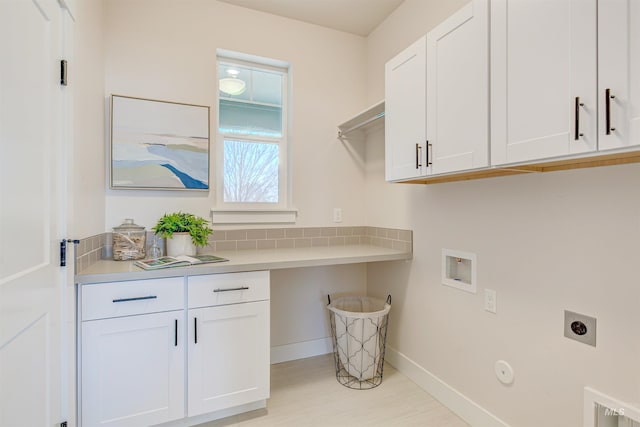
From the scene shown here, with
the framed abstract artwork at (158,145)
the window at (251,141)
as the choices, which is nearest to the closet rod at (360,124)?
the window at (251,141)

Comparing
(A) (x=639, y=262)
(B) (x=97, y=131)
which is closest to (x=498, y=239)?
(A) (x=639, y=262)

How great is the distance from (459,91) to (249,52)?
5.39 feet

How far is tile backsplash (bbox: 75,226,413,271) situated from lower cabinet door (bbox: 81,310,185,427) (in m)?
0.55

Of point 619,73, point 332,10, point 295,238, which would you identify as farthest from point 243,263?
point 332,10

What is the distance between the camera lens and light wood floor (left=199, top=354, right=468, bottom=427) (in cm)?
184

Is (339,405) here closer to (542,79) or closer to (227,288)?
(227,288)

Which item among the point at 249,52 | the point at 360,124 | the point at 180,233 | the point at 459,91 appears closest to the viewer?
the point at 459,91

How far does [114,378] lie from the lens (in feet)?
5.18

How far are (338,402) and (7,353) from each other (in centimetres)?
166

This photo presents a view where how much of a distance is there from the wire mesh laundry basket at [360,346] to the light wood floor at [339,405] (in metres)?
0.08

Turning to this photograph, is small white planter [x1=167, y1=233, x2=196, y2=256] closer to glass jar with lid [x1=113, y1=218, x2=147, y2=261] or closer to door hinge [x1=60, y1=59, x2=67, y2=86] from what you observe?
glass jar with lid [x1=113, y1=218, x2=147, y2=261]

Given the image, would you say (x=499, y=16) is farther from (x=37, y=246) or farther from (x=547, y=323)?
(x=37, y=246)

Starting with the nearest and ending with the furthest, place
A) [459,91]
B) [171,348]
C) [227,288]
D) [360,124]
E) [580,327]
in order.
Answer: [580,327] < [459,91] < [171,348] < [227,288] < [360,124]

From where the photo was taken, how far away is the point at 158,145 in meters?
2.16
